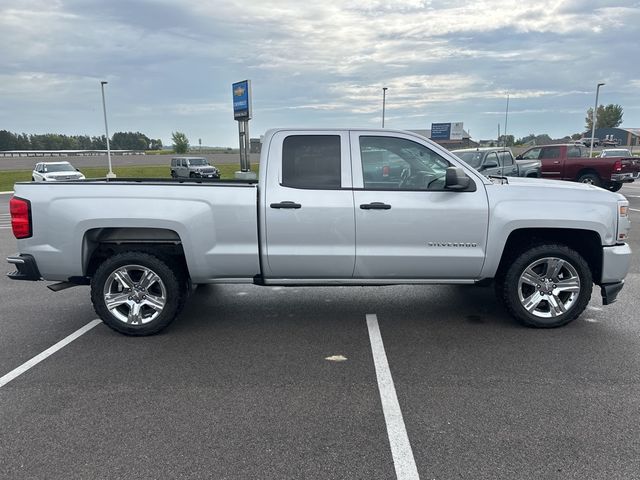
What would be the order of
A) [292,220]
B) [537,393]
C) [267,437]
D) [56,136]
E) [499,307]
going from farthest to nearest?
1. [56,136]
2. [499,307]
3. [292,220]
4. [537,393]
5. [267,437]

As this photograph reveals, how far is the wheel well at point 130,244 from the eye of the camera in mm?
4562

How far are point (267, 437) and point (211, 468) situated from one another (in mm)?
407

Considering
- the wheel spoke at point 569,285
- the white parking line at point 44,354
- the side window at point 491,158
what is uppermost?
the side window at point 491,158

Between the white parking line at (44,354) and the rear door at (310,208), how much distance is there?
77.1 inches

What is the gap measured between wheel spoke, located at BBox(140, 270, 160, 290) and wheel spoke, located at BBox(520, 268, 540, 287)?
3508mm

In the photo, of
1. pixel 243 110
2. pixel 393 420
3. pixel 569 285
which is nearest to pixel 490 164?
pixel 569 285

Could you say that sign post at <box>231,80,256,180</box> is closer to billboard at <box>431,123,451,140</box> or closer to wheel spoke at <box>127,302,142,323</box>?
wheel spoke at <box>127,302,142,323</box>

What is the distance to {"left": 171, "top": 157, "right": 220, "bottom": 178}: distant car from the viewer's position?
3675cm

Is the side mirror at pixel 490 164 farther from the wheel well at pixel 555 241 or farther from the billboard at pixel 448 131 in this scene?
the billboard at pixel 448 131

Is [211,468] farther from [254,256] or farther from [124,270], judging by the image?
[124,270]

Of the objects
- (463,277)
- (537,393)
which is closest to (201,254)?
(463,277)

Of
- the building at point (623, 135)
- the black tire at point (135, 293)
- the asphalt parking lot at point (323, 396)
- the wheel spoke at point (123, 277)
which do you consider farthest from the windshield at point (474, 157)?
the building at point (623, 135)

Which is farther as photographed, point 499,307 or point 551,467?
point 499,307

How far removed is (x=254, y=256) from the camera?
4.53m
